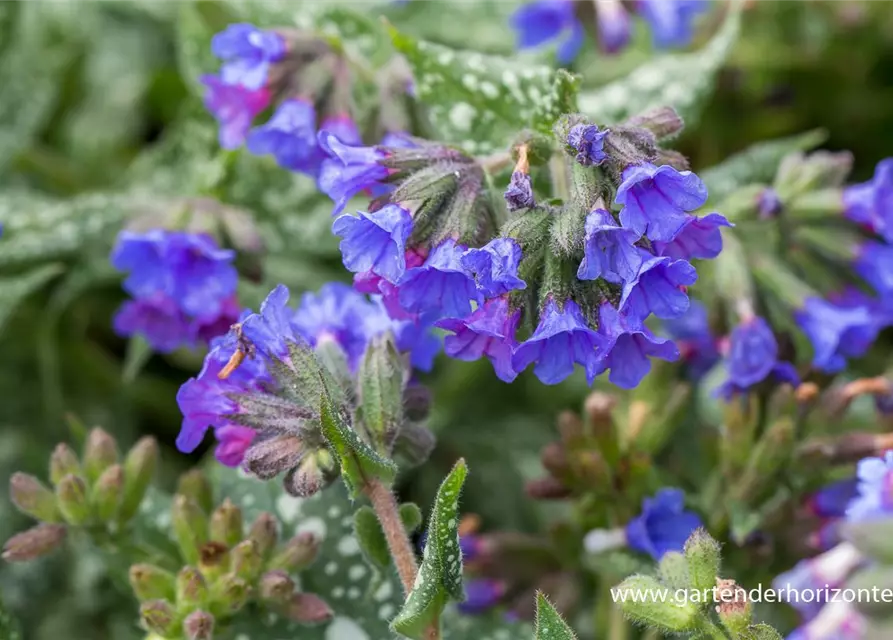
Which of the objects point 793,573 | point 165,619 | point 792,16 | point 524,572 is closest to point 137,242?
point 165,619

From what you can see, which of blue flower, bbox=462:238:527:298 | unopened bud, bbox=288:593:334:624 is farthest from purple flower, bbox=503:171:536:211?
unopened bud, bbox=288:593:334:624

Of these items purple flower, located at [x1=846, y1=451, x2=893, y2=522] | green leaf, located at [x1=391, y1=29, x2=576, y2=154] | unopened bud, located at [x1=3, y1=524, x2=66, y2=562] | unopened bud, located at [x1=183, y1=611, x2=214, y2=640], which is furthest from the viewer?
green leaf, located at [x1=391, y1=29, x2=576, y2=154]

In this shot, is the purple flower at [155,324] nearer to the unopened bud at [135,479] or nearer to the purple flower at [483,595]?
the unopened bud at [135,479]

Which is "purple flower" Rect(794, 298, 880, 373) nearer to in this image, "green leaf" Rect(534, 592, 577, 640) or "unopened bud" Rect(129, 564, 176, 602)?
"green leaf" Rect(534, 592, 577, 640)

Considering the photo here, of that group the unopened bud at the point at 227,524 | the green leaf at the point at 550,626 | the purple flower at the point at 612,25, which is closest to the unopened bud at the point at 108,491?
the unopened bud at the point at 227,524

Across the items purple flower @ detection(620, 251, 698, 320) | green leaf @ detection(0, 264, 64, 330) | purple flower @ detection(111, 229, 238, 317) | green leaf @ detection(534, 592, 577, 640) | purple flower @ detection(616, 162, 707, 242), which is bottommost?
green leaf @ detection(0, 264, 64, 330)

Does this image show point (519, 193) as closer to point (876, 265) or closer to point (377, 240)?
point (377, 240)

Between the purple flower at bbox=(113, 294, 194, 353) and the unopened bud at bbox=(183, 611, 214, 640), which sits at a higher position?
the unopened bud at bbox=(183, 611, 214, 640)

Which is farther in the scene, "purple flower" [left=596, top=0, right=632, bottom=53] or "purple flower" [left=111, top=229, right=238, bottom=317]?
"purple flower" [left=596, top=0, right=632, bottom=53]
